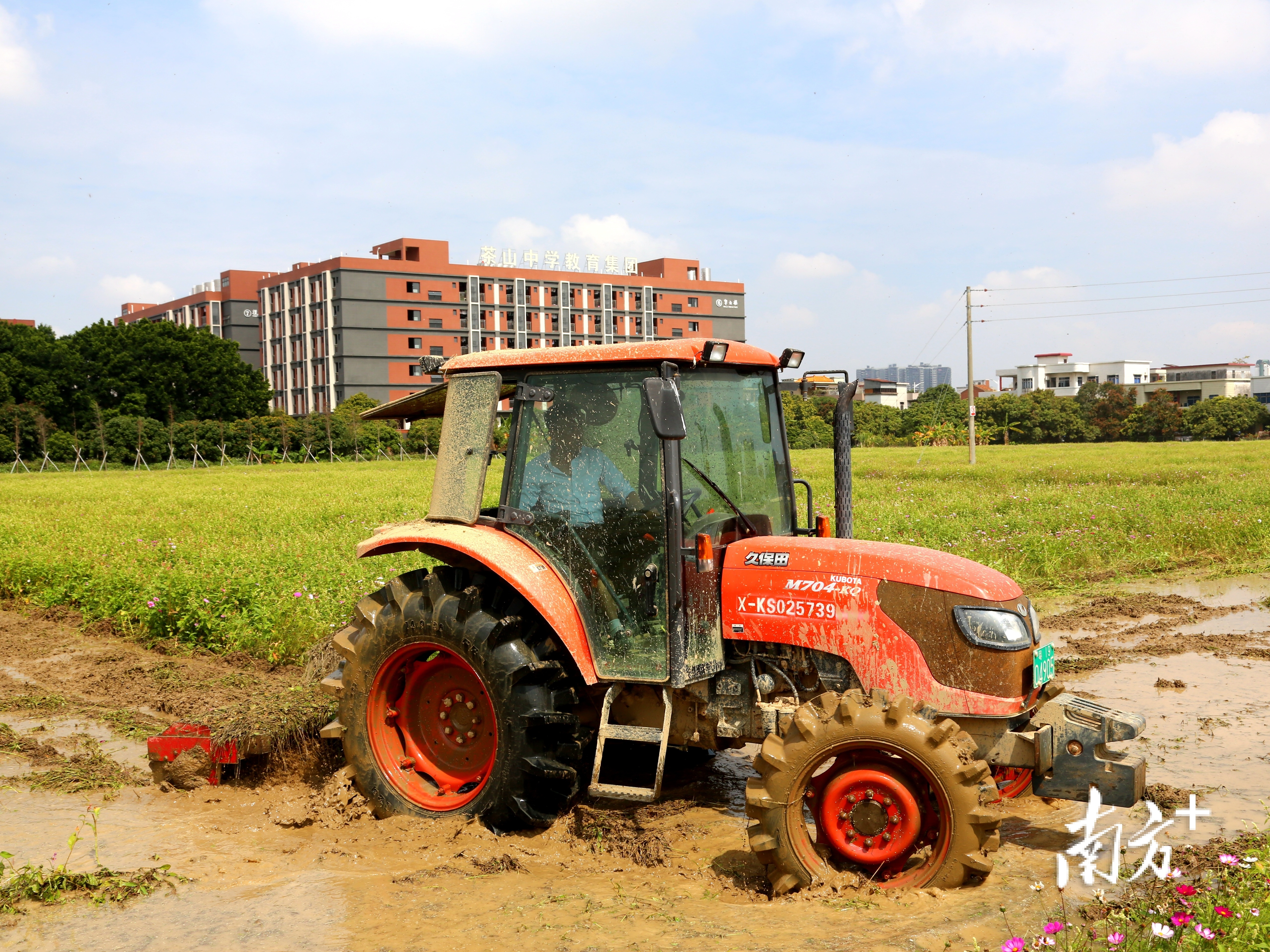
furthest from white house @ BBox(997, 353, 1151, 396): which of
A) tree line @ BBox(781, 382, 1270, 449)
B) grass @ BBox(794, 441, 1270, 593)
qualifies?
grass @ BBox(794, 441, 1270, 593)

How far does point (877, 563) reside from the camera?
4336 mm

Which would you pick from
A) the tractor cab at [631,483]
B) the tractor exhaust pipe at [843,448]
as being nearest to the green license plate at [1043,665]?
the tractor exhaust pipe at [843,448]

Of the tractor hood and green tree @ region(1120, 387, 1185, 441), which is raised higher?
green tree @ region(1120, 387, 1185, 441)

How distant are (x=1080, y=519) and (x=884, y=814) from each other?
1181 centimetres

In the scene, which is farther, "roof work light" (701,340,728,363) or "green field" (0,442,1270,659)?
"green field" (0,442,1270,659)

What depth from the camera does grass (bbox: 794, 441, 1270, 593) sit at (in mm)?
12156

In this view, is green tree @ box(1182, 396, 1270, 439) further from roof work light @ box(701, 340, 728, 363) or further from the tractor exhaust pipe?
roof work light @ box(701, 340, 728, 363)

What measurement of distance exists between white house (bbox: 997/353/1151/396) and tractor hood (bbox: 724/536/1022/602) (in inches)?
4738

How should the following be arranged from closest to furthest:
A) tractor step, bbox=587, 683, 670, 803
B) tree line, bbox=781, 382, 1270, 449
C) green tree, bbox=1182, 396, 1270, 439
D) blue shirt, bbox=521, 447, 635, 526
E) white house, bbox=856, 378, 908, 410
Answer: tractor step, bbox=587, 683, 670, 803 < blue shirt, bbox=521, 447, 635, 526 < green tree, bbox=1182, 396, 1270, 439 < tree line, bbox=781, 382, 1270, 449 < white house, bbox=856, 378, 908, 410

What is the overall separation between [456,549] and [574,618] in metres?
0.66

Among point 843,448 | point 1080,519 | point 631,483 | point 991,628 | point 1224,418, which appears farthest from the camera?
point 1224,418

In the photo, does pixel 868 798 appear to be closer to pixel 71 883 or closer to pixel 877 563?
pixel 877 563

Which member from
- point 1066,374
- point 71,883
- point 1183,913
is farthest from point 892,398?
point 71,883

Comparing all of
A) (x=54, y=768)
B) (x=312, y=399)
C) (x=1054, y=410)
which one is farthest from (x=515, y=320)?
(x=54, y=768)
